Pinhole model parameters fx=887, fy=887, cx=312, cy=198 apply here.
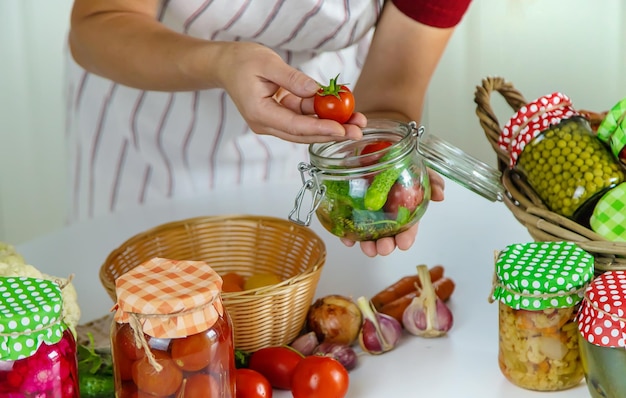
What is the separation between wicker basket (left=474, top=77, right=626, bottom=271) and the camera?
102 centimetres

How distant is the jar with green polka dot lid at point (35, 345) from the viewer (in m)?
0.82

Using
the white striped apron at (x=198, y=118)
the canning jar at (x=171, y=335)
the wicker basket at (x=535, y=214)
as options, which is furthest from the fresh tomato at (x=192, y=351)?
the white striped apron at (x=198, y=118)

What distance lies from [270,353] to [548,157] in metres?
0.45

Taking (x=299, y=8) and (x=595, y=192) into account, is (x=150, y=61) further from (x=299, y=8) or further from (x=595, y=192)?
(x=595, y=192)

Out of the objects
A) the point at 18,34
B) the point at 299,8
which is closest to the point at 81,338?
the point at 299,8

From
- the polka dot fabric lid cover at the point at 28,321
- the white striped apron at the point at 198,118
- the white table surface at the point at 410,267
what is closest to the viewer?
the polka dot fabric lid cover at the point at 28,321

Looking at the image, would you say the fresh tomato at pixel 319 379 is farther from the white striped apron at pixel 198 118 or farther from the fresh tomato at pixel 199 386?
the white striped apron at pixel 198 118

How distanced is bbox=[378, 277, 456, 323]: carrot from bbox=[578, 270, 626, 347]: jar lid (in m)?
0.28

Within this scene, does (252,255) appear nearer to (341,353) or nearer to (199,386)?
(341,353)

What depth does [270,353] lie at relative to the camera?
3.48ft

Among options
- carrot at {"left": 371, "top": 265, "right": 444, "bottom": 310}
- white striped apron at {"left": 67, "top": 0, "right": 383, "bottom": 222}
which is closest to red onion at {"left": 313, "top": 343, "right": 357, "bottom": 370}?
carrot at {"left": 371, "top": 265, "right": 444, "bottom": 310}

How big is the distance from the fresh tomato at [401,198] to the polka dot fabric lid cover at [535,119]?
0.22 meters

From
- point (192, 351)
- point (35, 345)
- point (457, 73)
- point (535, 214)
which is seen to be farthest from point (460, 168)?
point (457, 73)

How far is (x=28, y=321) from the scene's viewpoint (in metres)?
0.82
